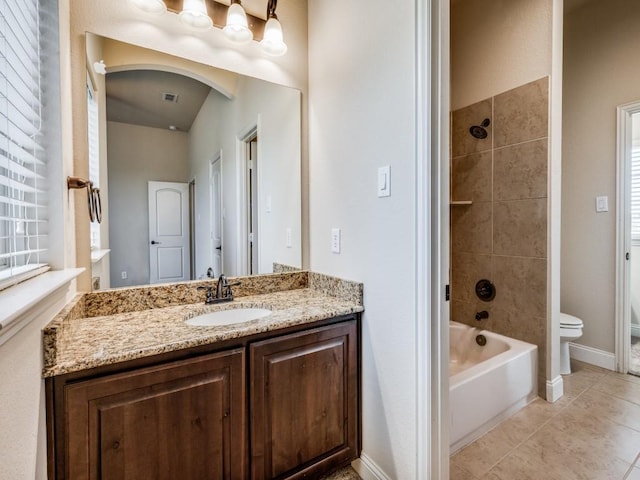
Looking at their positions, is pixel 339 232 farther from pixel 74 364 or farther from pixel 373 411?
pixel 74 364

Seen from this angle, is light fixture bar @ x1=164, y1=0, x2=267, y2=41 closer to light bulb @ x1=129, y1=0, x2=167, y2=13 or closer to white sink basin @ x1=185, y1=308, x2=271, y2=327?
light bulb @ x1=129, y1=0, x2=167, y2=13

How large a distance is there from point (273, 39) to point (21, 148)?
1266mm

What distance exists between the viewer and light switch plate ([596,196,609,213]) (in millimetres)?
2365

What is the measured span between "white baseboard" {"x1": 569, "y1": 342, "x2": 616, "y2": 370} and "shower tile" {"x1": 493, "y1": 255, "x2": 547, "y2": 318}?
3.10 ft

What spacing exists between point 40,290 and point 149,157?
2.99 feet

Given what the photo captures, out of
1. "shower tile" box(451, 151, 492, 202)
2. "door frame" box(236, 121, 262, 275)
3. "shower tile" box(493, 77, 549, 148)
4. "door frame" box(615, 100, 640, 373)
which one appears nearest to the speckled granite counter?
"door frame" box(236, 121, 262, 275)

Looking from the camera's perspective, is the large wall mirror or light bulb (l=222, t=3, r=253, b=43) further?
light bulb (l=222, t=3, r=253, b=43)

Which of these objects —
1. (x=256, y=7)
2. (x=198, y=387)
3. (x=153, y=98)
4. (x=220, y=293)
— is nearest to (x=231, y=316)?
(x=220, y=293)

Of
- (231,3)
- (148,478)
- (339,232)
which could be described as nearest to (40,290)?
(148,478)

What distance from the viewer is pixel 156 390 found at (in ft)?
3.17

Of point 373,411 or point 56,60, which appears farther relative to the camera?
point 373,411

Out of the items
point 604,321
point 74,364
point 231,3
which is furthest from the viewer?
point 604,321

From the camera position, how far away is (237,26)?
4.95 feet

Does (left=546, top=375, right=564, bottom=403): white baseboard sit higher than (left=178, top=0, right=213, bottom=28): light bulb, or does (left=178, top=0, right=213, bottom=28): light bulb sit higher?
(left=178, top=0, right=213, bottom=28): light bulb
